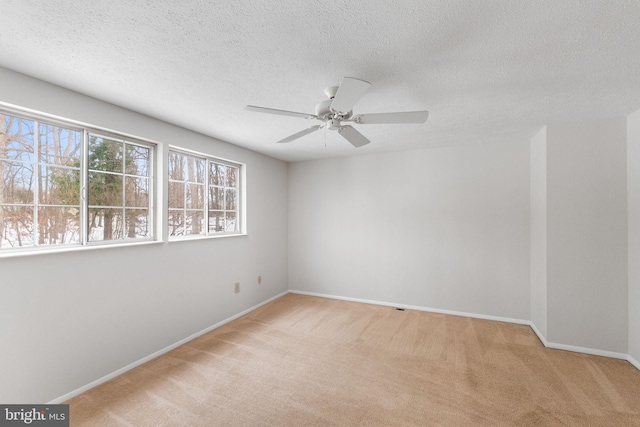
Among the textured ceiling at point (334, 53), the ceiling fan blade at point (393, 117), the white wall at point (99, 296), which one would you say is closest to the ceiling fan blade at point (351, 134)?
the ceiling fan blade at point (393, 117)

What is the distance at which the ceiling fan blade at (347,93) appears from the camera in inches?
53.5

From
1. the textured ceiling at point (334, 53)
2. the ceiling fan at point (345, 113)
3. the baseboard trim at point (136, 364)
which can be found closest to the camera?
the textured ceiling at point (334, 53)

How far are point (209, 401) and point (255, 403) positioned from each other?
346 millimetres

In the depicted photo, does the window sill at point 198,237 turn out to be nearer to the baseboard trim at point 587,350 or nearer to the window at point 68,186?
the window at point 68,186

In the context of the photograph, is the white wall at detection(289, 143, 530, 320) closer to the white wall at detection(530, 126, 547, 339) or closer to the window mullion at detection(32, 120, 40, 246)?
the white wall at detection(530, 126, 547, 339)

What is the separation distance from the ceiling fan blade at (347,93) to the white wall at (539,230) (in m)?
2.52

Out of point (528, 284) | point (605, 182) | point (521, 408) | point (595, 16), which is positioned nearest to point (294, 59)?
point (595, 16)

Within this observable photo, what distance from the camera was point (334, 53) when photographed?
153cm

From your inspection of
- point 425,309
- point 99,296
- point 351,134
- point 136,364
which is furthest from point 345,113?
point 425,309

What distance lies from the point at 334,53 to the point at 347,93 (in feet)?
0.91

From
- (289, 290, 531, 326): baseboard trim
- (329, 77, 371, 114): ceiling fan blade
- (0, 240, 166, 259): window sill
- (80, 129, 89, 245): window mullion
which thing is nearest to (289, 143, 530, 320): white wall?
(289, 290, 531, 326): baseboard trim

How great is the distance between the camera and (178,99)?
215cm

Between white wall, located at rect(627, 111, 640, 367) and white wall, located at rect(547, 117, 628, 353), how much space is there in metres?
0.04

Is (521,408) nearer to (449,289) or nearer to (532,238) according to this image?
(449,289)
